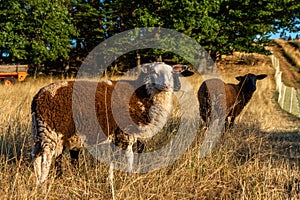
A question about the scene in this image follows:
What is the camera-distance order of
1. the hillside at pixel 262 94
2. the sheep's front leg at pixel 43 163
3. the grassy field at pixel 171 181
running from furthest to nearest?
1. the hillside at pixel 262 94
2. the sheep's front leg at pixel 43 163
3. the grassy field at pixel 171 181

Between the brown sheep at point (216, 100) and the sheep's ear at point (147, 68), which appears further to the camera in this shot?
the brown sheep at point (216, 100)

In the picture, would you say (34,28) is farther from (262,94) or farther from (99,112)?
(99,112)

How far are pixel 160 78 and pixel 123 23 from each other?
19.2 m

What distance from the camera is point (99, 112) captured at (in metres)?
3.58

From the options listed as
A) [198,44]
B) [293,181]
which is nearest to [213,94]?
[293,181]

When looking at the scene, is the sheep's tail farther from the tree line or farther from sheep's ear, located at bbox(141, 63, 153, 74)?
the tree line

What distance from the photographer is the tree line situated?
1891 cm

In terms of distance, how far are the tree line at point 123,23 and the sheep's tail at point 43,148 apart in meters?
15.9

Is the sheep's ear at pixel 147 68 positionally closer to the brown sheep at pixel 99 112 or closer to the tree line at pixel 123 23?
the brown sheep at pixel 99 112

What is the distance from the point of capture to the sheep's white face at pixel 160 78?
12.8ft

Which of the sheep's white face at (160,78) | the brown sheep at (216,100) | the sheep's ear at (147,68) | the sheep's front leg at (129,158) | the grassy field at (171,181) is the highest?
the sheep's ear at (147,68)

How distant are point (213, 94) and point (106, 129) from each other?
2902mm

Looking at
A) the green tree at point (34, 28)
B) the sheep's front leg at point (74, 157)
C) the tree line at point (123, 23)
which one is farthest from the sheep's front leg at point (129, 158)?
the green tree at point (34, 28)

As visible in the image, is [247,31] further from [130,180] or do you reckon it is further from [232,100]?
[130,180]
